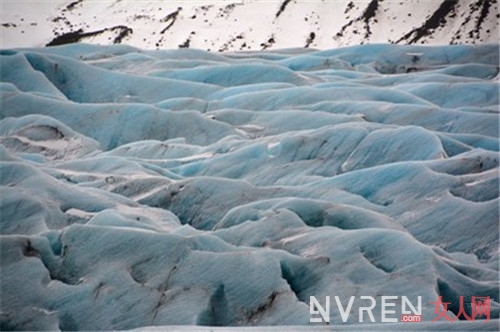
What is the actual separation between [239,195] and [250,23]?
42.3 metres

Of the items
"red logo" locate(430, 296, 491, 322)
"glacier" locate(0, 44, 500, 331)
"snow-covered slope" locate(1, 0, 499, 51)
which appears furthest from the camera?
"snow-covered slope" locate(1, 0, 499, 51)

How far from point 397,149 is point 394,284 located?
653 centimetres

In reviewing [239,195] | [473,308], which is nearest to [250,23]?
[239,195]

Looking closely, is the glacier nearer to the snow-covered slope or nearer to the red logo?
the red logo

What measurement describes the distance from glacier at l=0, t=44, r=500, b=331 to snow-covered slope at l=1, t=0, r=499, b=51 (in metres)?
24.9

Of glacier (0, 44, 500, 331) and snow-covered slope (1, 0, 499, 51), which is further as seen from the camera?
snow-covered slope (1, 0, 499, 51)

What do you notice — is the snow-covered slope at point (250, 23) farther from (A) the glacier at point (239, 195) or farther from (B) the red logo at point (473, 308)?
(B) the red logo at point (473, 308)

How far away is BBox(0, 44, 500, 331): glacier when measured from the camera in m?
10.6

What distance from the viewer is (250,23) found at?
55.0m

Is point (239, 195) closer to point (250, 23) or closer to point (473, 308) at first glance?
point (473, 308)

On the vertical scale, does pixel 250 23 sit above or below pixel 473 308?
below

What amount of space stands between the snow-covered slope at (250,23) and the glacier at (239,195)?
2489cm

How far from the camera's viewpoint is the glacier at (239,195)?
1065cm

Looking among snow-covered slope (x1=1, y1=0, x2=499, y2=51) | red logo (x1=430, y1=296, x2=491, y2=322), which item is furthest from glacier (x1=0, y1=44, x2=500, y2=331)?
snow-covered slope (x1=1, y1=0, x2=499, y2=51)
